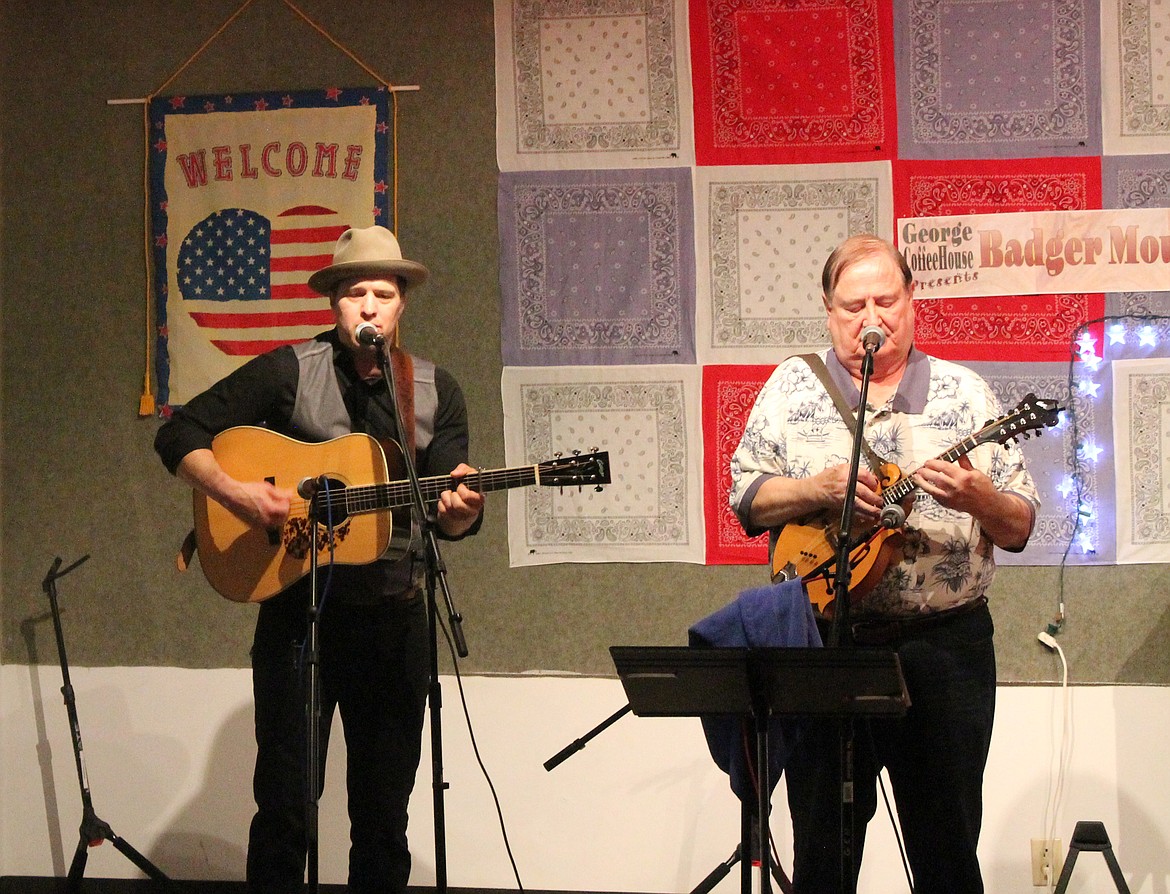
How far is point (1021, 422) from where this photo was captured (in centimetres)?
247

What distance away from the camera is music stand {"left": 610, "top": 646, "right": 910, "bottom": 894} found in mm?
2039

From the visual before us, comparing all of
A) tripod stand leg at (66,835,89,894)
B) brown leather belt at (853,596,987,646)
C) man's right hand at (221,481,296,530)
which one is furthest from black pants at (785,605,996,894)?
tripod stand leg at (66,835,89,894)

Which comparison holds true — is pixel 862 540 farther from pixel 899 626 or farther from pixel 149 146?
pixel 149 146

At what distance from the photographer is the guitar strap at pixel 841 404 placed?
2.54m

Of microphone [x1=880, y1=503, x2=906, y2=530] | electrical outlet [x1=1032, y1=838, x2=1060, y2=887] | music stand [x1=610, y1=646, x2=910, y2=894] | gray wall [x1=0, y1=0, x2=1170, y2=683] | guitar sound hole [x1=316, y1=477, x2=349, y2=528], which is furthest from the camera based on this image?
gray wall [x1=0, y1=0, x2=1170, y2=683]

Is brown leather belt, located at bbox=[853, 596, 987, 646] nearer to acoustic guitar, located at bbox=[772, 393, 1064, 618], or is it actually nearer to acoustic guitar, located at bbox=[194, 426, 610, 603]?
acoustic guitar, located at bbox=[772, 393, 1064, 618]

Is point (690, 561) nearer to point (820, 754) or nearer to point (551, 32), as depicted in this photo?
point (820, 754)

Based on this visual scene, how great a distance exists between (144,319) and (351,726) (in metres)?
1.86

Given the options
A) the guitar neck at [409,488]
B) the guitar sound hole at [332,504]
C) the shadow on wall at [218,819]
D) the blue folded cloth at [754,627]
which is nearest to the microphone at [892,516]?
the blue folded cloth at [754,627]

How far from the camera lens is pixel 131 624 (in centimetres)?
406

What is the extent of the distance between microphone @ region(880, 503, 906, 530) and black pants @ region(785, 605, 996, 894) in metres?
0.27

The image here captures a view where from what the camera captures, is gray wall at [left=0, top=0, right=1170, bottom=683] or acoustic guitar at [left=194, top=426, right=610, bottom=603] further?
gray wall at [left=0, top=0, right=1170, bottom=683]

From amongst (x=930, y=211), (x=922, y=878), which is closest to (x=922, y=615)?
(x=922, y=878)

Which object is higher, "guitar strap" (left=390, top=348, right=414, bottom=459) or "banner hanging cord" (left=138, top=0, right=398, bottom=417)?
"banner hanging cord" (left=138, top=0, right=398, bottom=417)
